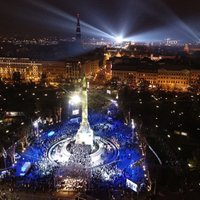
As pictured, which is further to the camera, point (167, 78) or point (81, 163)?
point (167, 78)

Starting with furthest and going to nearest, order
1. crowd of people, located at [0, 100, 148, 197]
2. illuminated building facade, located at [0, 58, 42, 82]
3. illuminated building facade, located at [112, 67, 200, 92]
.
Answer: illuminated building facade, located at [0, 58, 42, 82]
illuminated building facade, located at [112, 67, 200, 92]
crowd of people, located at [0, 100, 148, 197]

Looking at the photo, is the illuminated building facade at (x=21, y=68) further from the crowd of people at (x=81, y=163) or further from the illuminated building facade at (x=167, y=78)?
the crowd of people at (x=81, y=163)

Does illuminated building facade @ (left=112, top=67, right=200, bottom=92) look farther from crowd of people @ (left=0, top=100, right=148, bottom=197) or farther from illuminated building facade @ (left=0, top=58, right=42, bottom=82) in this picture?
crowd of people @ (left=0, top=100, right=148, bottom=197)

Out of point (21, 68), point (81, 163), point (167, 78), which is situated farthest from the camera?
point (21, 68)

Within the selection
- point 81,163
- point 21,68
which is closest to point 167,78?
point 21,68

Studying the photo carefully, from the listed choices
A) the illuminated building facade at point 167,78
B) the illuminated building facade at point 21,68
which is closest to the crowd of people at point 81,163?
the illuminated building facade at point 167,78

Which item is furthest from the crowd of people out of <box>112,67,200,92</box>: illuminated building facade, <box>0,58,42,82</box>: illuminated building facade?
<box>0,58,42,82</box>: illuminated building facade

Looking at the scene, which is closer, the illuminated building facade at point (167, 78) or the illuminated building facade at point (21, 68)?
the illuminated building facade at point (167, 78)

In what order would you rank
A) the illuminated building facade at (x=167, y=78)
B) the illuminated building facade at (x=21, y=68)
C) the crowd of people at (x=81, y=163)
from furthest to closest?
the illuminated building facade at (x=21, y=68)
the illuminated building facade at (x=167, y=78)
the crowd of people at (x=81, y=163)

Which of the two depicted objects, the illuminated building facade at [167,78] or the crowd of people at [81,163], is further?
the illuminated building facade at [167,78]

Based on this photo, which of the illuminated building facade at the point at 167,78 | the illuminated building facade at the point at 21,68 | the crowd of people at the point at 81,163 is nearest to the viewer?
the crowd of people at the point at 81,163

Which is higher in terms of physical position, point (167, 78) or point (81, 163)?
point (167, 78)

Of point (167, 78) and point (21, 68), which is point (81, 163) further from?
point (21, 68)
